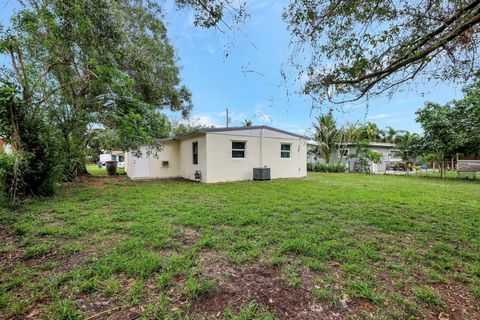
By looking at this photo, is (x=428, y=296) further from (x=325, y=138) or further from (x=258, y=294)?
(x=325, y=138)

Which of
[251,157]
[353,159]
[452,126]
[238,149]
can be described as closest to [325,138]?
[353,159]

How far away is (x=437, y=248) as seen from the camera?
10.0ft

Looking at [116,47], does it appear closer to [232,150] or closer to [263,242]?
[232,150]

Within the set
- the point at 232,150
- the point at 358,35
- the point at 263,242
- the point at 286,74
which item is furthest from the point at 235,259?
the point at 232,150

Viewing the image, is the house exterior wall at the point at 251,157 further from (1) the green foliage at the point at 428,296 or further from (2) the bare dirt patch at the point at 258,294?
(1) the green foliage at the point at 428,296

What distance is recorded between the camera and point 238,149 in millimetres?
11070

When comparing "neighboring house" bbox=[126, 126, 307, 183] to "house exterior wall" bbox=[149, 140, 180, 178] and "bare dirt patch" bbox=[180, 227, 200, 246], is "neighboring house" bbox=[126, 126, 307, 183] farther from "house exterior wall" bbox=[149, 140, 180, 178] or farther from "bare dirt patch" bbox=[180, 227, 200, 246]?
"bare dirt patch" bbox=[180, 227, 200, 246]

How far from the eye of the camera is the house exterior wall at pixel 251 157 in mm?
10336

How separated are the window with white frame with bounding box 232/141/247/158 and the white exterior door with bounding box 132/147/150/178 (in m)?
4.94

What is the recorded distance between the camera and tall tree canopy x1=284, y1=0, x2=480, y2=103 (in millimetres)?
3074

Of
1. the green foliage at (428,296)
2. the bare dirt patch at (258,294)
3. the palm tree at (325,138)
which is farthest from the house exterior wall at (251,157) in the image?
the green foliage at (428,296)

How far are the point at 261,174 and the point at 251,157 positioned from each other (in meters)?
1.06

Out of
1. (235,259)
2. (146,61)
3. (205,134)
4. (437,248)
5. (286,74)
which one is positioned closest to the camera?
(235,259)

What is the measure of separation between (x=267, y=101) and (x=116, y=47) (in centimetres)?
597
